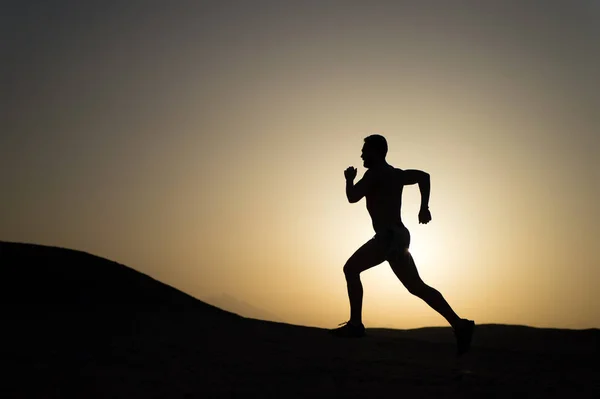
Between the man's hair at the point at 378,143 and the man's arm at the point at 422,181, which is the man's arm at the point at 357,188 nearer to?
the man's hair at the point at 378,143

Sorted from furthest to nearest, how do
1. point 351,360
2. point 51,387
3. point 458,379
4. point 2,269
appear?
point 2,269 < point 351,360 < point 458,379 < point 51,387

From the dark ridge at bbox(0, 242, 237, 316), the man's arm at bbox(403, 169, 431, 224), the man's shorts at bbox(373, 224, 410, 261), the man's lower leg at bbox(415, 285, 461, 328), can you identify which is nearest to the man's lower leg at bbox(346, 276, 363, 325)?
the man's shorts at bbox(373, 224, 410, 261)

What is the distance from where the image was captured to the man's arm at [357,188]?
7934mm

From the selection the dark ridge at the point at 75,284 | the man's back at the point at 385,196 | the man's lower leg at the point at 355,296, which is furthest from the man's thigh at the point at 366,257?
the dark ridge at the point at 75,284

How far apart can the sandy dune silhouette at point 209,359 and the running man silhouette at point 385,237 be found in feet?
1.24

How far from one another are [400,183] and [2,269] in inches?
277

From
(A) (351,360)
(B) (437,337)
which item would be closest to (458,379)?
(A) (351,360)

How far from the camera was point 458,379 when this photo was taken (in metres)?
6.05

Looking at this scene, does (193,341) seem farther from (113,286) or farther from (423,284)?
(113,286)

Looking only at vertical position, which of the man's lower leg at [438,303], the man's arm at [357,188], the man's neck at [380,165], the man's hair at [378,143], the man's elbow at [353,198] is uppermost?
the man's hair at [378,143]

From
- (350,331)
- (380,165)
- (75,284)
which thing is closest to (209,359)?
(350,331)

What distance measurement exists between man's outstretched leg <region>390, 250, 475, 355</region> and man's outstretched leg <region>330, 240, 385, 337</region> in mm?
366

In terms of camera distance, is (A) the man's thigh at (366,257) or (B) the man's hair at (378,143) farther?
(B) the man's hair at (378,143)

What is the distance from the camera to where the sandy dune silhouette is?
18.0 ft
